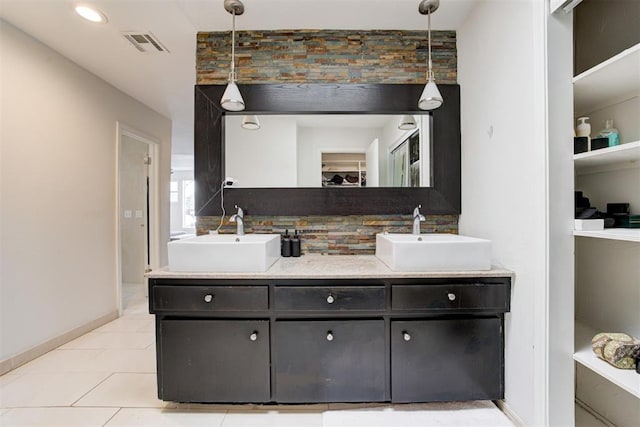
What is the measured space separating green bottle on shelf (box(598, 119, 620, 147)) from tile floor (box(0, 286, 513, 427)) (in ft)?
4.77

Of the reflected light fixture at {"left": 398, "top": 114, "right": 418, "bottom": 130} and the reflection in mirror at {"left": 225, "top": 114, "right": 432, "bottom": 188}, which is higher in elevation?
the reflected light fixture at {"left": 398, "top": 114, "right": 418, "bottom": 130}

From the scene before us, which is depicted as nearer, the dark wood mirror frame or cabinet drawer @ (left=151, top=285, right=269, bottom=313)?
cabinet drawer @ (left=151, top=285, right=269, bottom=313)

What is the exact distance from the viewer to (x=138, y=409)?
1.58 m

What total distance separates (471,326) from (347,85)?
5.61 ft

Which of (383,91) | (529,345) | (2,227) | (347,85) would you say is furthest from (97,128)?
(529,345)

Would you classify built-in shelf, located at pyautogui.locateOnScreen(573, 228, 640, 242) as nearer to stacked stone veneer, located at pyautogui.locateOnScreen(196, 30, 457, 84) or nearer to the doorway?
stacked stone veneer, located at pyautogui.locateOnScreen(196, 30, 457, 84)

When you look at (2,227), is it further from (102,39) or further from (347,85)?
(347,85)

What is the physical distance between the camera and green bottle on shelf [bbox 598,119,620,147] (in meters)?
1.21

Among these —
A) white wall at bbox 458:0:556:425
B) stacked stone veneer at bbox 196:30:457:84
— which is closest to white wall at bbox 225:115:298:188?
stacked stone veneer at bbox 196:30:457:84

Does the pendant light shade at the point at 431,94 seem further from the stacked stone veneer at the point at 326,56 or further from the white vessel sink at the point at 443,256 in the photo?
the white vessel sink at the point at 443,256

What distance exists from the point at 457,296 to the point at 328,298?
2.22 ft

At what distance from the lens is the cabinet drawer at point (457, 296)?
1450 mm

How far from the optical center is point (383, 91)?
77.8 inches

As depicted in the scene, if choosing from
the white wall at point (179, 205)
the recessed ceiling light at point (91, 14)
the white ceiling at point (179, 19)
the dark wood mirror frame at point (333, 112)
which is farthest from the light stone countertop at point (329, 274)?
the white wall at point (179, 205)
